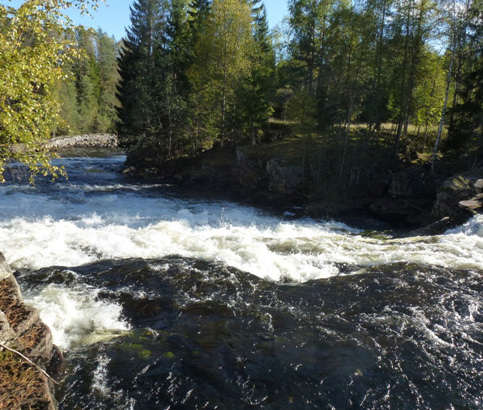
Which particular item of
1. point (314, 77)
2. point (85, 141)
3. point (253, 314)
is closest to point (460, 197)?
point (253, 314)

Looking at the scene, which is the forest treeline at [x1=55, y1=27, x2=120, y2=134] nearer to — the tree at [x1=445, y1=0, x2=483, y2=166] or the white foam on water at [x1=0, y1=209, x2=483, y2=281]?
the white foam on water at [x1=0, y1=209, x2=483, y2=281]

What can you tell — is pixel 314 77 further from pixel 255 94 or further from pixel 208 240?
pixel 208 240

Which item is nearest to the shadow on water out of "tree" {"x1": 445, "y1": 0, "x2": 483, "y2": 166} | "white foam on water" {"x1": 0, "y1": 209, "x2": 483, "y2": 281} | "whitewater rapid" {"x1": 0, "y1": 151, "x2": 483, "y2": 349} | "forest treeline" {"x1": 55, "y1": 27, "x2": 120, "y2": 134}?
"whitewater rapid" {"x1": 0, "y1": 151, "x2": 483, "y2": 349}

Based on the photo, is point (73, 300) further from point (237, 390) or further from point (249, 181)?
point (249, 181)

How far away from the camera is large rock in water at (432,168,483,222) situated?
1467cm

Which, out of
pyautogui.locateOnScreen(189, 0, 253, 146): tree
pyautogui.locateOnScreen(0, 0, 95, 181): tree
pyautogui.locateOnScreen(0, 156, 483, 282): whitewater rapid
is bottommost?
pyautogui.locateOnScreen(0, 156, 483, 282): whitewater rapid

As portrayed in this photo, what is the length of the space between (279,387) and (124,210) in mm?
14945

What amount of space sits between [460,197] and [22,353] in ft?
58.9

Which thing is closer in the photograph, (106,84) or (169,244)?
(169,244)

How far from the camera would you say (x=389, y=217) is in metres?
18.8

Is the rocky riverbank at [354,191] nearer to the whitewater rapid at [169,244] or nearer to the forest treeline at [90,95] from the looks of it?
the whitewater rapid at [169,244]

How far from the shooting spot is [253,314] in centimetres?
761

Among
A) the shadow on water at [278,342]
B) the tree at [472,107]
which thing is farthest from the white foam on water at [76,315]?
the tree at [472,107]

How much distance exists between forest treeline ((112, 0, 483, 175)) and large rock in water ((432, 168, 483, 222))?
3.60 meters
